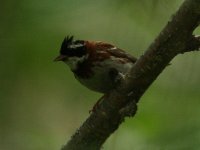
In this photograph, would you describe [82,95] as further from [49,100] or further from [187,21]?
[187,21]

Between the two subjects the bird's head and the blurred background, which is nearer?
the blurred background

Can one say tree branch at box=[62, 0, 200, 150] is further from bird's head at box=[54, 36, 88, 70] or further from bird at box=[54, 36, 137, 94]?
bird's head at box=[54, 36, 88, 70]

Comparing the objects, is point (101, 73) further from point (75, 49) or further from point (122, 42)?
point (122, 42)

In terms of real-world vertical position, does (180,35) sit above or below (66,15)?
above

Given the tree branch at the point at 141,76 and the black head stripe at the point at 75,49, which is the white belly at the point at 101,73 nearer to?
the black head stripe at the point at 75,49

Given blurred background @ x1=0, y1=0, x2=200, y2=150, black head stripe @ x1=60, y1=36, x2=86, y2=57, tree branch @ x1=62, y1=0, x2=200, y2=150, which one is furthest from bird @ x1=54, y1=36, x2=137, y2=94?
blurred background @ x1=0, y1=0, x2=200, y2=150

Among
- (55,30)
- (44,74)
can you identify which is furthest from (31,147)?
(44,74)

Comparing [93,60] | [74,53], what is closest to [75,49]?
[74,53]
